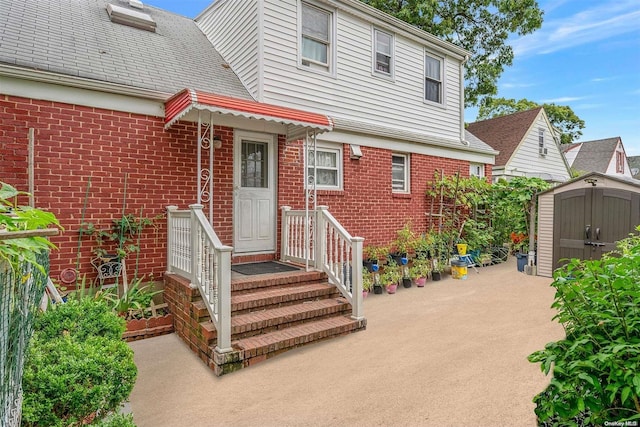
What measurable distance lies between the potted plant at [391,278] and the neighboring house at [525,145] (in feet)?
33.4

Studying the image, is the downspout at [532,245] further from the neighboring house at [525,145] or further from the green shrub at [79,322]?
the green shrub at [79,322]

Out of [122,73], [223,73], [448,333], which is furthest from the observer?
[223,73]

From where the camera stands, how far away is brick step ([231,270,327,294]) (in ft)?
15.5

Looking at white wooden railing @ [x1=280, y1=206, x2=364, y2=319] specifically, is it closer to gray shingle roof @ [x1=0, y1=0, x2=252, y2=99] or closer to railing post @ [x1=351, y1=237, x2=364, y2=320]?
railing post @ [x1=351, y1=237, x2=364, y2=320]

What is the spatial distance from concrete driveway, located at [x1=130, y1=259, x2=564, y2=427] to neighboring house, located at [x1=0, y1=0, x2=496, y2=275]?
2473mm

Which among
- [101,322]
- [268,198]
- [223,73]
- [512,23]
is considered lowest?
[101,322]

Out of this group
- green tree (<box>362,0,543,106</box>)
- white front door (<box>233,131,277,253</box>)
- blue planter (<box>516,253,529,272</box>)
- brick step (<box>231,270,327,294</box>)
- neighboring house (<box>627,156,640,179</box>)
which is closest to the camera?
brick step (<box>231,270,327,294</box>)

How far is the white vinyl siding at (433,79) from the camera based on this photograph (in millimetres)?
9633

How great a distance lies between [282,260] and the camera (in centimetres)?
650

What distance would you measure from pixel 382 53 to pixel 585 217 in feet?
19.7

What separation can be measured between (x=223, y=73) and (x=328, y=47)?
7.94 feet

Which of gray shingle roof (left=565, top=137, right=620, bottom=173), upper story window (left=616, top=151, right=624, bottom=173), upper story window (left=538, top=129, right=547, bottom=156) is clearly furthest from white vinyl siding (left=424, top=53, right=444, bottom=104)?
upper story window (left=616, top=151, right=624, bottom=173)

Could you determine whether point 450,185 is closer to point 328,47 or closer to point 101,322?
point 328,47

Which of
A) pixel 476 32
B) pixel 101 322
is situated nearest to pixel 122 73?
pixel 101 322
